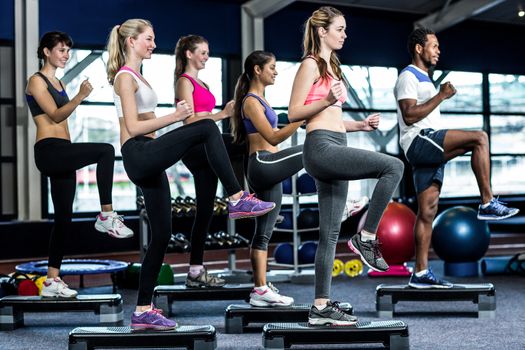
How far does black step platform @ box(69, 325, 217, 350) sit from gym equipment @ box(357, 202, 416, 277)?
11.7 feet

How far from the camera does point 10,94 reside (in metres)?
8.66

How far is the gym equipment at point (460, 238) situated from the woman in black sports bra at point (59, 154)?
3.41m

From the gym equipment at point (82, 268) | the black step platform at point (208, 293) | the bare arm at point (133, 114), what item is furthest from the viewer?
the gym equipment at point (82, 268)

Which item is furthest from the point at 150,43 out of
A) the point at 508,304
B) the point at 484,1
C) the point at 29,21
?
the point at 484,1

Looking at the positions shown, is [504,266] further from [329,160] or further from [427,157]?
[329,160]

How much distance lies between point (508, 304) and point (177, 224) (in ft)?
16.1

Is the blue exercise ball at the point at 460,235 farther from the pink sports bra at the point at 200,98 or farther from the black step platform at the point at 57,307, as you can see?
the black step platform at the point at 57,307

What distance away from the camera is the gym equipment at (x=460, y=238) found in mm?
6582

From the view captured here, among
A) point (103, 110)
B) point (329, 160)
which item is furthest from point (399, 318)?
point (103, 110)

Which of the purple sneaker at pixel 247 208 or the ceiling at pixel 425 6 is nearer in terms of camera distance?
the purple sneaker at pixel 247 208

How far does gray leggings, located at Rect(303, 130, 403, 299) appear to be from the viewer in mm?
3213

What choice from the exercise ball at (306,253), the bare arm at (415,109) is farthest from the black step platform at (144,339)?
the exercise ball at (306,253)

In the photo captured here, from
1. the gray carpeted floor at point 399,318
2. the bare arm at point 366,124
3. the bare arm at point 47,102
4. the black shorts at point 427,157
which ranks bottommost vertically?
the gray carpeted floor at point 399,318

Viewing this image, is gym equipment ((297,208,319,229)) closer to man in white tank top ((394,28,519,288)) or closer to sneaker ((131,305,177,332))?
man in white tank top ((394,28,519,288))
